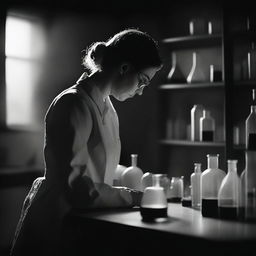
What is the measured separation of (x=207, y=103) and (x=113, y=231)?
2813 mm

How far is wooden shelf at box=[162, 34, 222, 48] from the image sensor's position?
12.8 ft

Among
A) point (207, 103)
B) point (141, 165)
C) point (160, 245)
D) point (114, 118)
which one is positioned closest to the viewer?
point (160, 245)

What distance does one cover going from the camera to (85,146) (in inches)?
65.3

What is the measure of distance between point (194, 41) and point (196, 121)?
67cm

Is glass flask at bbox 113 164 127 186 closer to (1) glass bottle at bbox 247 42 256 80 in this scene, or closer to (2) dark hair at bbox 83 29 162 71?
(2) dark hair at bbox 83 29 162 71

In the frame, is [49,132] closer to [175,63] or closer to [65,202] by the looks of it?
[65,202]

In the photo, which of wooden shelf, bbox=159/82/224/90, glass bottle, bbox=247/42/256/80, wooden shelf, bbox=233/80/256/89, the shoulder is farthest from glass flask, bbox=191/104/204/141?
the shoulder

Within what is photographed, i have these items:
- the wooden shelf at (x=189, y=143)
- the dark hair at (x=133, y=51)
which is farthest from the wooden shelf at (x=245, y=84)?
the dark hair at (x=133, y=51)

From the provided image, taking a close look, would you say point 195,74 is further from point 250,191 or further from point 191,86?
point 250,191

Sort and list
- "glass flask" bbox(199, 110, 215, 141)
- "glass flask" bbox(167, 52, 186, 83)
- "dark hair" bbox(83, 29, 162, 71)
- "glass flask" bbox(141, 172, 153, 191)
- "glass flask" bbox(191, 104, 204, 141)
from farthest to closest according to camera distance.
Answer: "glass flask" bbox(167, 52, 186, 83), "glass flask" bbox(191, 104, 204, 141), "glass flask" bbox(199, 110, 215, 141), "glass flask" bbox(141, 172, 153, 191), "dark hair" bbox(83, 29, 162, 71)

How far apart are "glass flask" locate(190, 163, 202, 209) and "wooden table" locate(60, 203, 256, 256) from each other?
57 millimetres

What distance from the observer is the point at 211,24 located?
405 centimetres

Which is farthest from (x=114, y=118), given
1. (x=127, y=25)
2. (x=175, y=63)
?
(x=127, y=25)

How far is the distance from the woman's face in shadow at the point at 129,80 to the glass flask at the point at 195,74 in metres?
2.21
